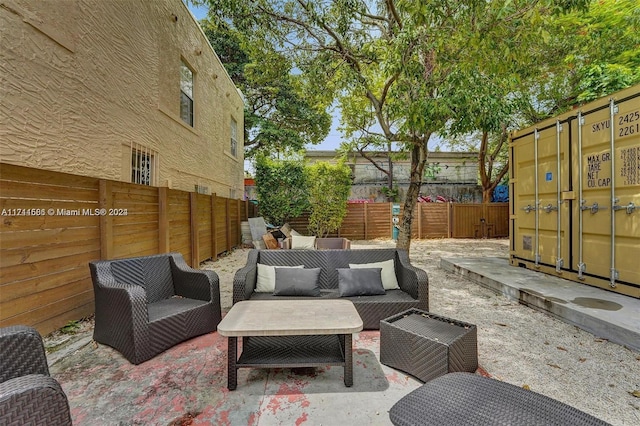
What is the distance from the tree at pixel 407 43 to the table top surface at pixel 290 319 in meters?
3.94

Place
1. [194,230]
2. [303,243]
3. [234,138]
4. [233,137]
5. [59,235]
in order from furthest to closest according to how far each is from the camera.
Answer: [234,138] → [233,137] → [303,243] → [194,230] → [59,235]

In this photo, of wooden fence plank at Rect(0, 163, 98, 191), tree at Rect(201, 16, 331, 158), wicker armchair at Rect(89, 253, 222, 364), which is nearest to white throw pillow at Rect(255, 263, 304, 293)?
wicker armchair at Rect(89, 253, 222, 364)

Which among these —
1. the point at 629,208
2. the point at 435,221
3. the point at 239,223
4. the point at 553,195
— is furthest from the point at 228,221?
the point at 435,221

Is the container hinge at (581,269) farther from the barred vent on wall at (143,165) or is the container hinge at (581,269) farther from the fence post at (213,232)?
the barred vent on wall at (143,165)

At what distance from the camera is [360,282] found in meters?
3.16

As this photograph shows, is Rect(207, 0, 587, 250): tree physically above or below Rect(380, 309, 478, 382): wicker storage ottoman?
above

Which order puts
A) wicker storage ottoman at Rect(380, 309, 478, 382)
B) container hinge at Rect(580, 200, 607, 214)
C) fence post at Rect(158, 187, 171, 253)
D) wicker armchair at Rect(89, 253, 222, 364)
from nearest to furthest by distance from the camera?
1. wicker storage ottoman at Rect(380, 309, 478, 382)
2. wicker armchair at Rect(89, 253, 222, 364)
3. container hinge at Rect(580, 200, 607, 214)
4. fence post at Rect(158, 187, 171, 253)

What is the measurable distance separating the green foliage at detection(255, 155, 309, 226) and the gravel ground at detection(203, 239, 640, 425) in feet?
19.3

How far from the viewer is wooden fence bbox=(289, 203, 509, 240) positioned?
1170 cm

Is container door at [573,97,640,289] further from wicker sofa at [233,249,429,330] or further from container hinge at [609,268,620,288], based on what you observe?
wicker sofa at [233,249,429,330]

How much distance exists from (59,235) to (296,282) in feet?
8.38

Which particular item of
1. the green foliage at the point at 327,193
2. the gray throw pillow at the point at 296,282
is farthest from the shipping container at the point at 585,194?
the green foliage at the point at 327,193

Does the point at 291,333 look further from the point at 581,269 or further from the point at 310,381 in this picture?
the point at 581,269

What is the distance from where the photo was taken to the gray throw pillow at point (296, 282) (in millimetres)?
3145
